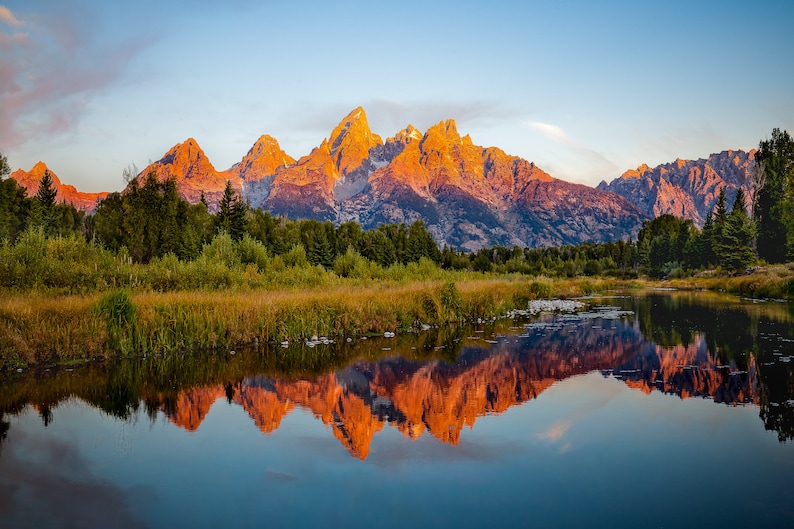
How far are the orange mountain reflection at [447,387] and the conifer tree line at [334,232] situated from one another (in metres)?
32.3

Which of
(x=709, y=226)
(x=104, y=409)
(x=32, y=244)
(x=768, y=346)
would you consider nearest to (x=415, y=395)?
(x=104, y=409)

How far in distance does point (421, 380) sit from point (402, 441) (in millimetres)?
5475

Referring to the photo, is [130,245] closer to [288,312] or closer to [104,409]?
[288,312]

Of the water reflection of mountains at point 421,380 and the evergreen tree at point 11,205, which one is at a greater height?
the evergreen tree at point 11,205

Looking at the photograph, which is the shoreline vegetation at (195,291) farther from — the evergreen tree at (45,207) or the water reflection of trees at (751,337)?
the water reflection of trees at (751,337)

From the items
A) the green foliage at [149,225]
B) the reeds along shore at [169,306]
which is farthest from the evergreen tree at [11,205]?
the reeds along shore at [169,306]

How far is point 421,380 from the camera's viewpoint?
16938 millimetres

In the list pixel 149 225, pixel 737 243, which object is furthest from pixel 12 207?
pixel 737 243

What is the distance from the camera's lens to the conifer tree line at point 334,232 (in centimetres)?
6775

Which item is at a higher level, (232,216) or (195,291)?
(232,216)

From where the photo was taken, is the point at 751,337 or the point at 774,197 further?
the point at 774,197

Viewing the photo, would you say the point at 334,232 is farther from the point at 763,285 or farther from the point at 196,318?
the point at 196,318

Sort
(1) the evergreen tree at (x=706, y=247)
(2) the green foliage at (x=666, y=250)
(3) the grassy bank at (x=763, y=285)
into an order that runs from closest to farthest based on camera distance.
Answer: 1. (3) the grassy bank at (x=763, y=285)
2. (1) the evergreen tree at (x=706, y=247)
3. (2) the green foliage at (x=666, y=250)

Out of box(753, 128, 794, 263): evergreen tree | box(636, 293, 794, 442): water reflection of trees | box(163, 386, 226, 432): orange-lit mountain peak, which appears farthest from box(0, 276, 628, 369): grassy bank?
box(753, 128, 794, 263): evergreen tree
